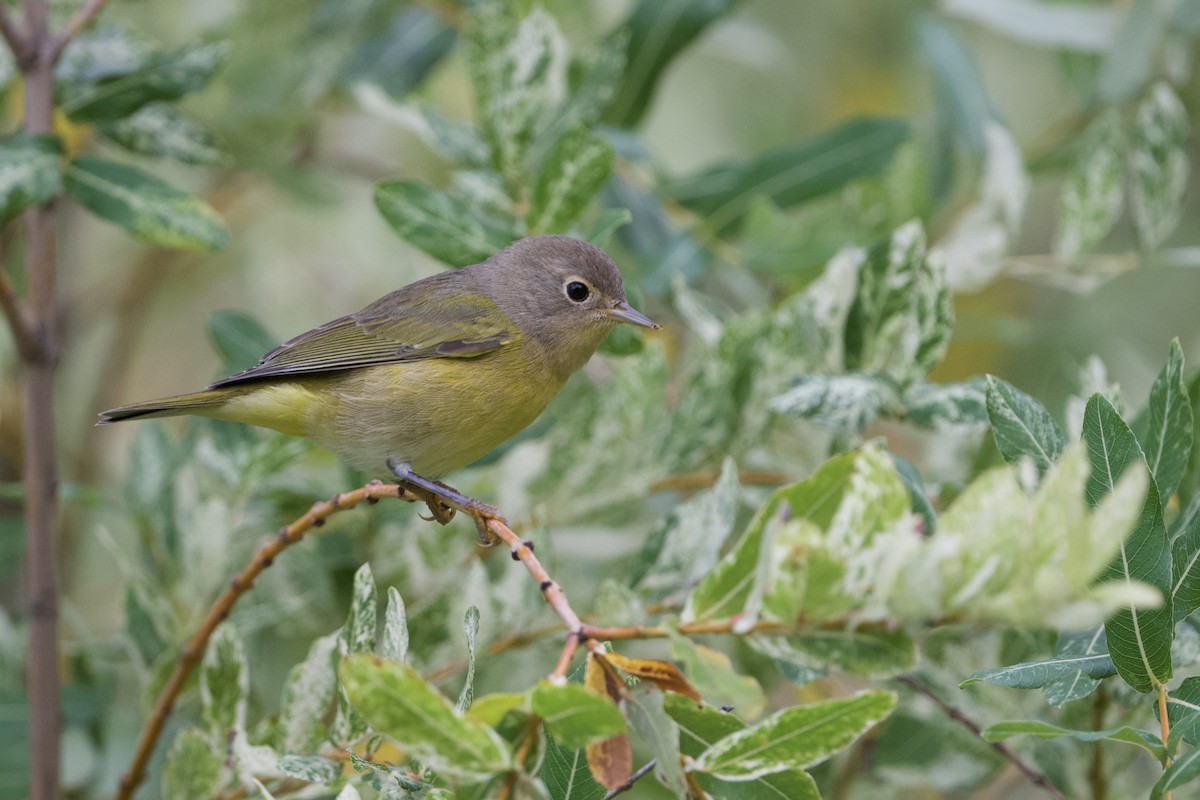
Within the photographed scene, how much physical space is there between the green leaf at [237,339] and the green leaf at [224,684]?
0.77m

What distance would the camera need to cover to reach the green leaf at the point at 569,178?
242 centimetres

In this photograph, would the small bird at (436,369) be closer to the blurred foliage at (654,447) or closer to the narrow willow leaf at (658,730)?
the blurred foliage at (654,447)

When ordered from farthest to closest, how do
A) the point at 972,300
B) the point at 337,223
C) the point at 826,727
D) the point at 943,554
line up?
the point at 972,300
the point at 337,223
the point at 826,727
the point at 943,554

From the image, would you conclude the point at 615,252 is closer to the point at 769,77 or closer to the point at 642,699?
the point at 642,699

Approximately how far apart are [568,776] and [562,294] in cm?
167

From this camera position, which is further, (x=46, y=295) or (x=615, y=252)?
(x=615, y=252)

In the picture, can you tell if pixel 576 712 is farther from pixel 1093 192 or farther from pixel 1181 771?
pixel 1093 192

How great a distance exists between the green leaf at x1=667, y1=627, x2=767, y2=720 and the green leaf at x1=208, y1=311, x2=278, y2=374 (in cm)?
176

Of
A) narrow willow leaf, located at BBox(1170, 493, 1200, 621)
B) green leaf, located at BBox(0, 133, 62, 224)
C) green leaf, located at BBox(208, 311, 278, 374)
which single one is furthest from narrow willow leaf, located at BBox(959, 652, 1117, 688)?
green leaf, located at BBox(0, 133, 62, 224)

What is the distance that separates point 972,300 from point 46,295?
11.9 ft

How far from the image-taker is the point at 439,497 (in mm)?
2645

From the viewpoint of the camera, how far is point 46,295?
246 centimetres

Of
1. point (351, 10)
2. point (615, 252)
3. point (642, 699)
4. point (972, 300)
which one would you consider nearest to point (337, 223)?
point (351, 10)

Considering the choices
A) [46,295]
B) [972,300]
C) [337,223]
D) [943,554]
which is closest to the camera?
[943,554]
